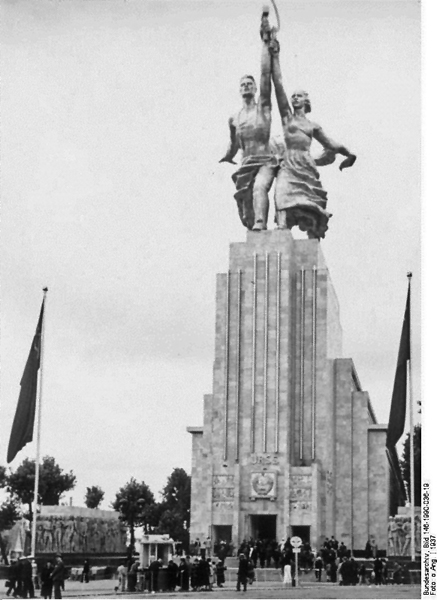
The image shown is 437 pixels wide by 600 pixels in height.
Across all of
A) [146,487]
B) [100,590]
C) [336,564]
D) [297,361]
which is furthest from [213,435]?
[146,487]

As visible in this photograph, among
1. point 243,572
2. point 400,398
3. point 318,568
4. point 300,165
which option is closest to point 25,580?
point 243,572

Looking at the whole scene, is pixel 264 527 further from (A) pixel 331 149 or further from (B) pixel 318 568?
(A) pixel 331 149

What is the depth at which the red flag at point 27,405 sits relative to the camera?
43.8 metres

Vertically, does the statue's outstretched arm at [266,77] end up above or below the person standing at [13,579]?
above

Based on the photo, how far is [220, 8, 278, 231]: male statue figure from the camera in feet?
216

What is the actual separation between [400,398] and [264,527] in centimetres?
2013

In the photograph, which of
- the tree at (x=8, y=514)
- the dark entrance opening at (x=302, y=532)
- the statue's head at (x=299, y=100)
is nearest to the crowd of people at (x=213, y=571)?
the dark entrance opening at (x=302, y=532)

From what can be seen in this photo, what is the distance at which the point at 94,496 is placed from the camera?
3878 inches

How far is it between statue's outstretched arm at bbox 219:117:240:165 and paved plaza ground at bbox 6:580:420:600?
91.3 feet

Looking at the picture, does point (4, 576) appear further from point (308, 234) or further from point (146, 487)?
point (146, 487)

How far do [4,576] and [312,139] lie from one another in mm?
32118

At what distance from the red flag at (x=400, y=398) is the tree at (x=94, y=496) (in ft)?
177

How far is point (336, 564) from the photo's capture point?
52438 millimetres

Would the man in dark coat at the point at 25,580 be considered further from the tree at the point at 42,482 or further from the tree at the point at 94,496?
the tree at the point at 94,496
